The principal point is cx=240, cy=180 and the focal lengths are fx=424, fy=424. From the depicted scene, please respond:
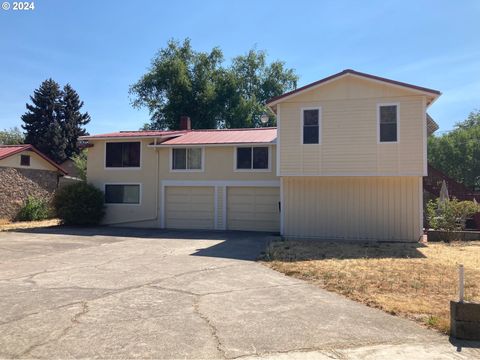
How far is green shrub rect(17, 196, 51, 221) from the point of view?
926 inches

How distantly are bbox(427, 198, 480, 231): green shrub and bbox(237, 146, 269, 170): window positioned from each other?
698cm

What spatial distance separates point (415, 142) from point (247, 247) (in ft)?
22.2

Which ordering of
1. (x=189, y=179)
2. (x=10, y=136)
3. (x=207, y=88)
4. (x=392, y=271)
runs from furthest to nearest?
(x=10, y=136), (x=207, y=88), (x=189, y=179), (x=392, y=271)

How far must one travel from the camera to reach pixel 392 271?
30.2 ft

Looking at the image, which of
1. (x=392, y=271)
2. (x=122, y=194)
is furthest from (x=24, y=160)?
(x=392, y=271)

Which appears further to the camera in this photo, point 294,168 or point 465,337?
point 294,168

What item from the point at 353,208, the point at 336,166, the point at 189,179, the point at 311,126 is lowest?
the point at 353,208

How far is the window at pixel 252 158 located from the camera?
18734mm

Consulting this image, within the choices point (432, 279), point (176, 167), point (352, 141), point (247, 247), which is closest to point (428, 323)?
point (432, 279)

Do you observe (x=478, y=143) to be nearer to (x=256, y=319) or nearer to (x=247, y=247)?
(x=247, y=247)

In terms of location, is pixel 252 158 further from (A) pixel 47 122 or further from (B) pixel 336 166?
(A) pixel 47 122

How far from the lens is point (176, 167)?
19.9 metres

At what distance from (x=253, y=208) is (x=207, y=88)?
21069mm

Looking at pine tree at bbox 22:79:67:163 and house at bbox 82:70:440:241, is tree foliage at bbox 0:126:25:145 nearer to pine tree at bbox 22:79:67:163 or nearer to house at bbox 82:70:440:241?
pine tree at bbox 22:79:67:163
